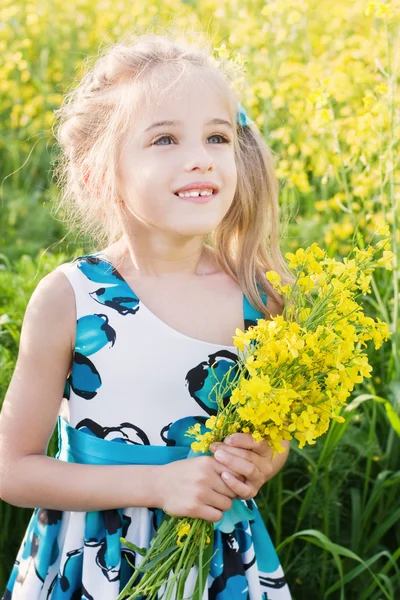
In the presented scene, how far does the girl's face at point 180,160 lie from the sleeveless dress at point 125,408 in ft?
0.67

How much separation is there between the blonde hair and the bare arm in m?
0.28

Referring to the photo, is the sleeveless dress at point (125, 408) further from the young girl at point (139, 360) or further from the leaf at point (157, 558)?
the leaf at point (157, 558)

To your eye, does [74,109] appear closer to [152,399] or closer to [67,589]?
[152,399]

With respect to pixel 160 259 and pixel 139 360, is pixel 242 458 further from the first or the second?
pixel 160 259

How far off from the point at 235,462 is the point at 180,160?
0.57 meters

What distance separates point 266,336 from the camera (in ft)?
4.38

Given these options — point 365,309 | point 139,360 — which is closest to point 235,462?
point 139,360

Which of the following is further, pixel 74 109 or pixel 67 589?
pixel 74 109

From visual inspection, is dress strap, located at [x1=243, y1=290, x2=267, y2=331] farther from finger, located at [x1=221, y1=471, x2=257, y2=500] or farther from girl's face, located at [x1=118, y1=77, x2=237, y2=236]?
finger, located at [x1=221, y1=471, x2=257, y2=500]

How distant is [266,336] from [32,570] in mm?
730

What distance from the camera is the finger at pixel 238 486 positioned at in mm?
1444

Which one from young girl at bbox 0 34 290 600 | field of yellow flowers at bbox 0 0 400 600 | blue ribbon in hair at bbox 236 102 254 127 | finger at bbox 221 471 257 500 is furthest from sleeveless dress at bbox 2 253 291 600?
blue ribbon in hair at bbox 236 102 254 127

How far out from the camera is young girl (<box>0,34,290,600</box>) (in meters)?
1.53

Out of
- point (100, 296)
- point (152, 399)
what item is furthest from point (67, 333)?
point (152, 399)
